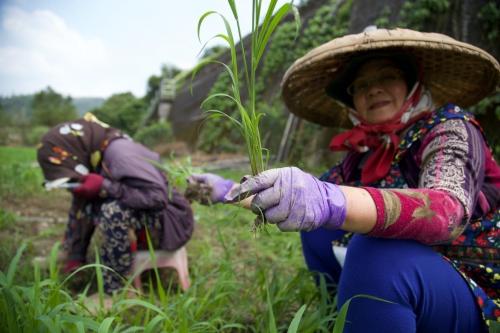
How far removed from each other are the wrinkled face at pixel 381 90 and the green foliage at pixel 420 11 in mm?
2741

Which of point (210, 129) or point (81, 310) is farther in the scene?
point (210, 129)

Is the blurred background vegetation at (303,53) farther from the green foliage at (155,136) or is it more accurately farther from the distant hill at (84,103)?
the distant hill at (84,103)

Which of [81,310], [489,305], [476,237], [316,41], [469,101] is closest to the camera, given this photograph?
[489,305]

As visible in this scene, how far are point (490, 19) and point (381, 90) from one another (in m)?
2.58

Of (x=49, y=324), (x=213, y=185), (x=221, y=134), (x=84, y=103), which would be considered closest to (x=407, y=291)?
(x=213, y=185)

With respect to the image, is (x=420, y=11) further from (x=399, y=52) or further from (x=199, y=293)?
(x=199, y=293)

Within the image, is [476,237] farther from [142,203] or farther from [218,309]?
[142,203]

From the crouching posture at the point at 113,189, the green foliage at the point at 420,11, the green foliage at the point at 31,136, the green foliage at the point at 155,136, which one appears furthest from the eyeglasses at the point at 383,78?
the green foliage at the point at 31,136

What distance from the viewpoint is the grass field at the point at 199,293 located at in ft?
3.63

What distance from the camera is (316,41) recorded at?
5.89 m

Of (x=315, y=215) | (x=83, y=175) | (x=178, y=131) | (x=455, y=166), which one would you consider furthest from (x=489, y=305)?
(x=178, y=131)

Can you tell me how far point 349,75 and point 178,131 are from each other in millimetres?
11010

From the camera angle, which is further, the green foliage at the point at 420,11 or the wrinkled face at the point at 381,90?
the green foliage at the point at 420,11

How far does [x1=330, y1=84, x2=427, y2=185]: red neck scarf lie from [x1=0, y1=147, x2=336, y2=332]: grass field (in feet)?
1.63
